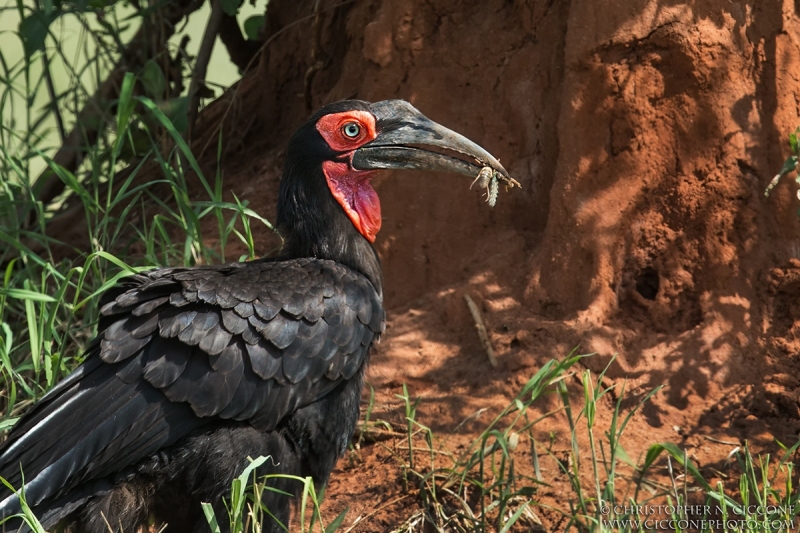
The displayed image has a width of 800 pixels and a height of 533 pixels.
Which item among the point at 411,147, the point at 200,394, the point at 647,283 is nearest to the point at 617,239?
the point at 647,283

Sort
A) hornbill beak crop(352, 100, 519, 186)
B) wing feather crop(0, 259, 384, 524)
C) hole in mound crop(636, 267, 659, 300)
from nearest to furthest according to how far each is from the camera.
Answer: wing feather crop(0, 259, 384, 524) < hornbill beak crop(352, 100, 519, 186) < hole in mound crop(636, 267, 659, 300)

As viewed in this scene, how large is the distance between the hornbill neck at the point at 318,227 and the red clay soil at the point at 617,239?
0.76 m

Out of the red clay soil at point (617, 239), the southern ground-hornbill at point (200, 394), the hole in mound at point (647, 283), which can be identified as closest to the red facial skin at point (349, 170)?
the southern ground-hornbill at point (200, 394)

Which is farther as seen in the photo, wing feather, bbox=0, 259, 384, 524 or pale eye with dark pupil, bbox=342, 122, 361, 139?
pale eye with dark pupil, bbox=342, 122, 361, 139

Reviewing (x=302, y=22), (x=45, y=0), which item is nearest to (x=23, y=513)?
(x=45, y=0)

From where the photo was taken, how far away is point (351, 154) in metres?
3.75

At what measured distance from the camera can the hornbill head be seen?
3719mm

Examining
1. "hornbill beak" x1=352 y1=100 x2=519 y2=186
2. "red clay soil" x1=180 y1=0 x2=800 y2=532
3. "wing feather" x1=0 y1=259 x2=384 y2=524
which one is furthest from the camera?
"red clay soil" x1=180 y1=0 x2=800 y2=532

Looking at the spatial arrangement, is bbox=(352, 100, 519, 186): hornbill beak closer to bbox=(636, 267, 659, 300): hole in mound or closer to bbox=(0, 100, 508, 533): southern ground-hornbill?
bbox=(0, 100, 508, 533): southern ground-hornbill

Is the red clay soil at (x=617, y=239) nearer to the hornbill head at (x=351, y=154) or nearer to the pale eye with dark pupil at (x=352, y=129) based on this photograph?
the hornbill head at (x=351, y=154)

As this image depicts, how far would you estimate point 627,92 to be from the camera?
4.07m

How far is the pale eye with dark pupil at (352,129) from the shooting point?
3.73 m

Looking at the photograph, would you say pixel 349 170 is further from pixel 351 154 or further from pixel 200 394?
pixel 200 394

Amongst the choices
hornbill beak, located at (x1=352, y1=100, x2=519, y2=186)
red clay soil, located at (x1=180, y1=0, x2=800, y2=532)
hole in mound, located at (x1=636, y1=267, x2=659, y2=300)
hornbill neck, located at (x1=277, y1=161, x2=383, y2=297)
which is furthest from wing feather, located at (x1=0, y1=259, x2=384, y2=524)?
hole in mound, located at (x1=636, y1=267, x2=659, y2=300)
